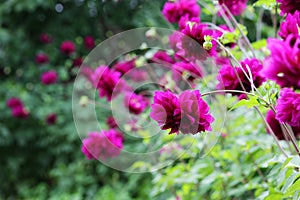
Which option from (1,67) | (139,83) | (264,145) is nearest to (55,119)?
(1,67)

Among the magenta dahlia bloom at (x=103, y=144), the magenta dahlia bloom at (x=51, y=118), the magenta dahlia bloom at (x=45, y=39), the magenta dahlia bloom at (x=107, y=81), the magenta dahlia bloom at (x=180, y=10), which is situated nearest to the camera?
the magenta dahlia bloom at (x=180, y=10)

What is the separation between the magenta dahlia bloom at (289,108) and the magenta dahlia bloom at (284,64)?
0.34 ft

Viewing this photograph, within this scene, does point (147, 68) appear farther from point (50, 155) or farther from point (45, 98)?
point (50, 155)

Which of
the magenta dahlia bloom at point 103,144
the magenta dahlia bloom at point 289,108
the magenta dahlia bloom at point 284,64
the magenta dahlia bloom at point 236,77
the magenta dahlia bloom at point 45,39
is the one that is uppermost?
the magenta dahlia bloom at point 284,64

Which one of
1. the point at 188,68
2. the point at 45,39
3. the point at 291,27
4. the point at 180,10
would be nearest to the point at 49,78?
the point at 45,39

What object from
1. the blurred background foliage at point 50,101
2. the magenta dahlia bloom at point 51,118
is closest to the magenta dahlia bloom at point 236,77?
the blurred background foliage at point 50,101

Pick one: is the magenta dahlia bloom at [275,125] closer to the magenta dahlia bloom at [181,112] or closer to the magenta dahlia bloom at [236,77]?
the magenta dahlia bloom at [236,77]

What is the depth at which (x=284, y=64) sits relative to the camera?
538mm

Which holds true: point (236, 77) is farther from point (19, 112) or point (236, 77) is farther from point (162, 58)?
point (19, 112)

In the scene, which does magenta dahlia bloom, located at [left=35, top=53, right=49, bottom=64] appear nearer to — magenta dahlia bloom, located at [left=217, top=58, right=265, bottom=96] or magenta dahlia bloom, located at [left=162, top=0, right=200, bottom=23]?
magenta dahlia bloom, located at [left=162, top=0, right=200, bottom=23]

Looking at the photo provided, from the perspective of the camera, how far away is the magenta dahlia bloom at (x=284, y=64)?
529 millimetres

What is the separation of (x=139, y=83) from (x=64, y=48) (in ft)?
4.75

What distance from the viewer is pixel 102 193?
316 centimetres

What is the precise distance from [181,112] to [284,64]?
0.79 feet
